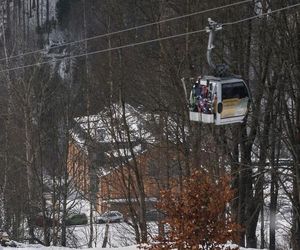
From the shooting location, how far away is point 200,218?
758 centimetres

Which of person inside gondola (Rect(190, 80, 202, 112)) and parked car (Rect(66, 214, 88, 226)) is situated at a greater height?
person inside gondola (Rect(190, 80, 202, 112))

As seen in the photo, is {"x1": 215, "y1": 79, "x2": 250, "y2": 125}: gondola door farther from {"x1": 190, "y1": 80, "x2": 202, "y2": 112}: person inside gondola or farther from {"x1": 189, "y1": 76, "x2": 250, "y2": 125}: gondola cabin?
{"x1": 190, "y1": 80, "x2": 202, "y2": 112}: person inside gondola

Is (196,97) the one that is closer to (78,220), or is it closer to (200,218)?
(200,218)

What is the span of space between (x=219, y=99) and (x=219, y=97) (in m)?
0.03

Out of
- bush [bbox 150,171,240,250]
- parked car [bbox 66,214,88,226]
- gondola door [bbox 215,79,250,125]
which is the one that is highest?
gondola door [bbox 215,79,250,125]

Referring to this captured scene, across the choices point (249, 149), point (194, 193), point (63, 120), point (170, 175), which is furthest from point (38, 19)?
point (194, 193)

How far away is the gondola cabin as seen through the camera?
8562 mm

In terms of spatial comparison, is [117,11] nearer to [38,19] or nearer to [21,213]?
[21,213]

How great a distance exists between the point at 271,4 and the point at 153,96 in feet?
20.4

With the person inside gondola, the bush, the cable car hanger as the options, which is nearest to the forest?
the cable car hanger

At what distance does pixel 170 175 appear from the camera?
21.3 meters

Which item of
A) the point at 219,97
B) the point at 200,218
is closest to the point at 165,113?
the point at 219,97

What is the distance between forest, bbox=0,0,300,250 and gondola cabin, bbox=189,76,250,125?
38.3 inches

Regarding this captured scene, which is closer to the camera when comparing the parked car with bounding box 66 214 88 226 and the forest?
the forest
